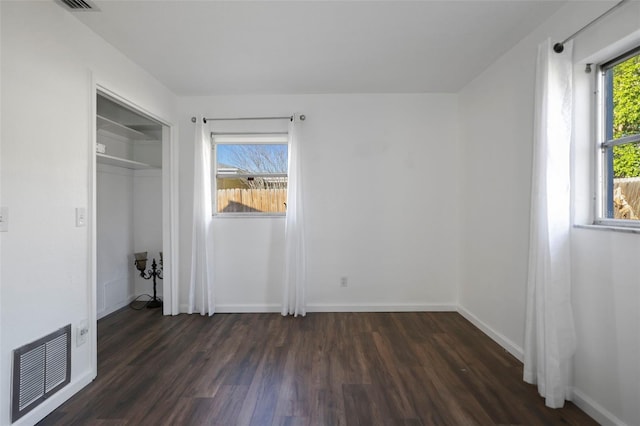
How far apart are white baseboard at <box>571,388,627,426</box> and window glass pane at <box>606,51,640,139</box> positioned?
162 cm

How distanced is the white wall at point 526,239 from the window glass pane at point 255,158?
2235mm

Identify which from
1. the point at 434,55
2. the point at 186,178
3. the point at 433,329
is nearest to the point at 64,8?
the point at 186,178

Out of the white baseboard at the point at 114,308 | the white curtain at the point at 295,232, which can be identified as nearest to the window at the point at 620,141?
the white curtain at the point at 295,232

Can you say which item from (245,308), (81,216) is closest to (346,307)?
(245,308)

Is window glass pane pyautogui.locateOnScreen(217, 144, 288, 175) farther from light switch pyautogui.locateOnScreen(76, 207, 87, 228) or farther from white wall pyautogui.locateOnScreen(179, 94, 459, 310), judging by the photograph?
light switch pyautogui.locateOnScreen(76, 207, 87, 228)

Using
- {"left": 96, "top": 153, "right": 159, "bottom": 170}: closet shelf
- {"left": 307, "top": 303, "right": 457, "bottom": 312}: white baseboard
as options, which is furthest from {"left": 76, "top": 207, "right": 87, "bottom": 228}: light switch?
{"left": 307, "top": 303, "right": 457, "bottom": 312}: white baseboard

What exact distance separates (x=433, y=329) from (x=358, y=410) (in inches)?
58.5

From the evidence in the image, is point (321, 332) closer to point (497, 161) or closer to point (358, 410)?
point (358, 410)

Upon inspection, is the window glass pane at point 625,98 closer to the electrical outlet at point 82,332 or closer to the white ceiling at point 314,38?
the white ceiling at point 314,38

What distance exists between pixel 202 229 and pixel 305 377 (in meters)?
2.04

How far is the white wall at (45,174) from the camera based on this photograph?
151cm

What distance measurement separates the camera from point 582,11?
5.61 ft

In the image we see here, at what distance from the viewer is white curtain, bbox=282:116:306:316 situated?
3.22 metres

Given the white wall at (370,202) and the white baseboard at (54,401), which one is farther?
the white wall at (370,202)
